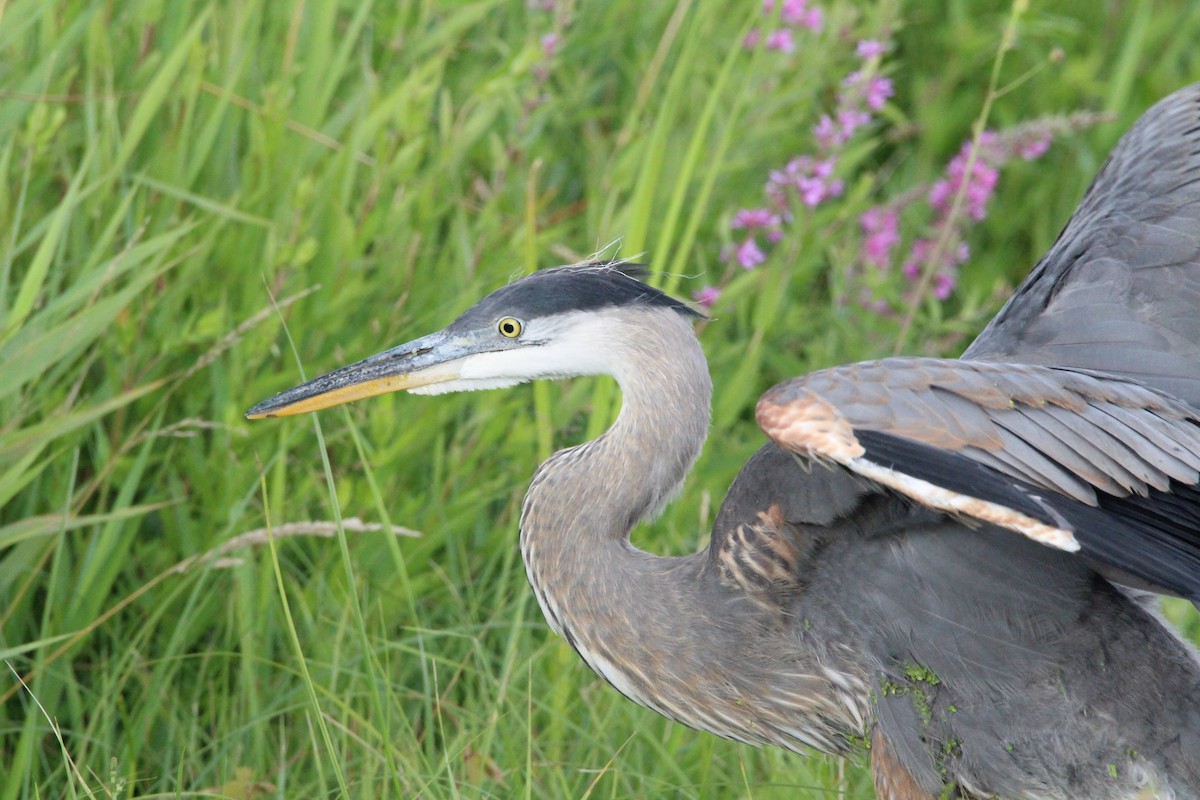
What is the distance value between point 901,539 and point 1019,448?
305 mm

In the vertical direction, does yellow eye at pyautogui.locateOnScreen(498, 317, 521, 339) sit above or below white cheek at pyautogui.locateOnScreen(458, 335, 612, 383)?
above

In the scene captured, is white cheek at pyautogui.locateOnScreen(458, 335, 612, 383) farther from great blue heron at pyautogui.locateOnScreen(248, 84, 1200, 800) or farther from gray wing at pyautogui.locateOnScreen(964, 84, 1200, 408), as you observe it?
gray wing at pyautogui.locateOnScreen(964, 84, 1200, 408)

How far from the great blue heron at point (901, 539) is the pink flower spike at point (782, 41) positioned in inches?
43.2

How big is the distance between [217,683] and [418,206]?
3.78 ft

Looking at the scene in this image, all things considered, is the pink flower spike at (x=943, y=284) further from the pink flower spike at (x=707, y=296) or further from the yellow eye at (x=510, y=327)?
the yellow eye at (x=510, y=327)

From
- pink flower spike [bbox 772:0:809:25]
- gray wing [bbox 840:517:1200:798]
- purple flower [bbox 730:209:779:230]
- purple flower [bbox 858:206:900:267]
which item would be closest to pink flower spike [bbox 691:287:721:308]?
purple flower [bbox 730:209:779:230]

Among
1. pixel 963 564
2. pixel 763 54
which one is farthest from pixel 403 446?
pixel 763 54

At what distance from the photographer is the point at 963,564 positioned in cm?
246

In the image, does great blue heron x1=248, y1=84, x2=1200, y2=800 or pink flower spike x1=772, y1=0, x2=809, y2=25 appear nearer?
great blue heron x1=248, y1=84, x2=1200, y2=800

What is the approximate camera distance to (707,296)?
367 cm

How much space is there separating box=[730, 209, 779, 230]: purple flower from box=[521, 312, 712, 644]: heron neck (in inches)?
43.0

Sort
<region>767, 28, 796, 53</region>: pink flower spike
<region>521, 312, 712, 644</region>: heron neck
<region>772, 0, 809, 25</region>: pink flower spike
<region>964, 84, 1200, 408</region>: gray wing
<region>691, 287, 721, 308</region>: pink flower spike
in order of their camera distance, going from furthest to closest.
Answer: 1. <region>772, 0, 809, 25</region>: pink flower spike
2. <region>767, 28, 796, 53</region>: pink flower spike
3. <region>691, 287, 721, 308</region>: pink flower spike
4. <region>964, 84, 1200, 408</region>: gray wing
5. <region>521, 312, 712, 644</region>: heron neck

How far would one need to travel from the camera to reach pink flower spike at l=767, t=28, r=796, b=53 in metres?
3.79

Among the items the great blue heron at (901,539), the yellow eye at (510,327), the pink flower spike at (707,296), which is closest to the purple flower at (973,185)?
the pink flower spike at (707,296)
